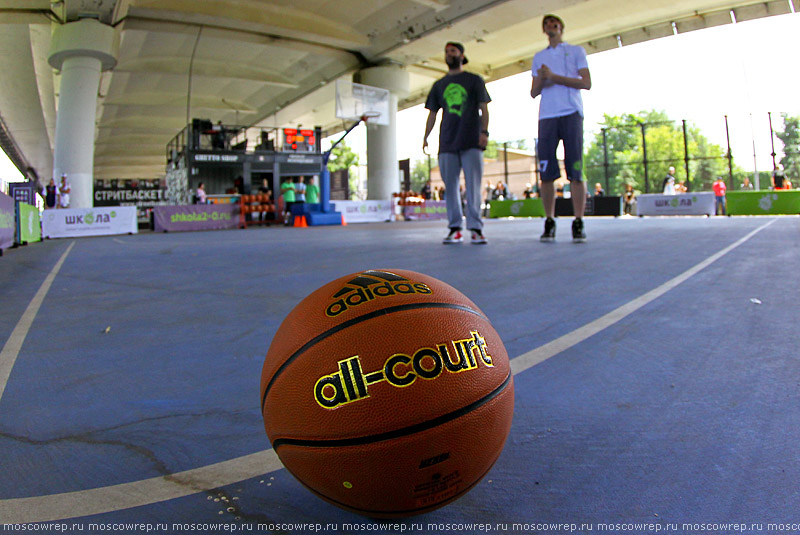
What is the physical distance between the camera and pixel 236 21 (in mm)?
20016

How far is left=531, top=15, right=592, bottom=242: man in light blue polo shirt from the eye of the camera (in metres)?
5.47

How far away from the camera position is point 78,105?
18.0m

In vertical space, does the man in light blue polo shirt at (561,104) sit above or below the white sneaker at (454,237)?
above

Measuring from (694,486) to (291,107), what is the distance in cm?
3613

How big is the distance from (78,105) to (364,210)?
38.3 ft

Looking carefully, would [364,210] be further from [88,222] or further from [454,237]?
[454,237]

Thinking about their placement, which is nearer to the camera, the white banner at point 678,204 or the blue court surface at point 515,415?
the blue court surface at point 515,415

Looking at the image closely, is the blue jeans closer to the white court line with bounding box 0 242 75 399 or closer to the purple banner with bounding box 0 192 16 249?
the white court line with bounding box 0 242 75 399

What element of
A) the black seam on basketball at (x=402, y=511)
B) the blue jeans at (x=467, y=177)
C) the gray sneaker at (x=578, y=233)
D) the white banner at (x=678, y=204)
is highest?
the white banner at (x=678, y=204)

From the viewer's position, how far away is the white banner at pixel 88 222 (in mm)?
15289

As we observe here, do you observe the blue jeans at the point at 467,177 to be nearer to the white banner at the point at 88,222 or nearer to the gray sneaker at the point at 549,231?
the gray sneaker at the point at 549,231

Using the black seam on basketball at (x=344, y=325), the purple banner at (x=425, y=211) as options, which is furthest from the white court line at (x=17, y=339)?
the purple banner at (x=425, y=211)

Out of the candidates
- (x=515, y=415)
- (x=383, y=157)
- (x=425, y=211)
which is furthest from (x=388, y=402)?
(x=383, y=157)

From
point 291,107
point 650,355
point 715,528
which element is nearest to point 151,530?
point 715,528
